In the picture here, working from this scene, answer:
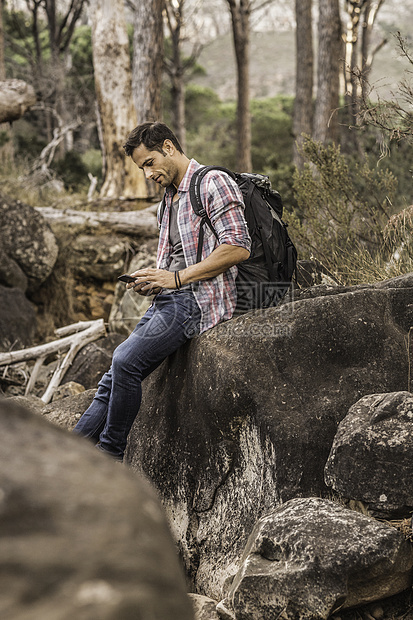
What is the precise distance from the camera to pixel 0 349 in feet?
22.2

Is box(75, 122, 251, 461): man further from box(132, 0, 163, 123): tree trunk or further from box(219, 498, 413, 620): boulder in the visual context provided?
box(132, 0, 163, 123): tree trunk

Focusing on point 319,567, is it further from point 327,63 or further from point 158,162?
point 327,63

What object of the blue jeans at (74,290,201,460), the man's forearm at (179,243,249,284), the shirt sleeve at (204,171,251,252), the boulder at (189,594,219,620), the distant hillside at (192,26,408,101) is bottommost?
the boulder at (189,594,219,620)

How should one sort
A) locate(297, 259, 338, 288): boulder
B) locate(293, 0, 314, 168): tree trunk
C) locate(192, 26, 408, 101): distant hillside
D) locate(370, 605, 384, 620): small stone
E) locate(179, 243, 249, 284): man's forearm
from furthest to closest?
locate(192, 26, 408, 101): distant hillside
locate(293, 0, 314, 168): tree trunk
locate(297, 259, 338, 288): boulder
locate(179, 243, 249, 284): man's forearm
locate(370, 605, 384, 620): small stone

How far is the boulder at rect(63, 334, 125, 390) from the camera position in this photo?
5805 millimetres

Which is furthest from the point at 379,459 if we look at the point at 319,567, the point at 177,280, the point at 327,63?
the point at 327,63

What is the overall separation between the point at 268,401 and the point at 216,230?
916 mm

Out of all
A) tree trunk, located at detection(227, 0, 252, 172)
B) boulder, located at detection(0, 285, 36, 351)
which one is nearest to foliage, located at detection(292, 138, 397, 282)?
boulder, located at detection(0, 285, 36, 351)

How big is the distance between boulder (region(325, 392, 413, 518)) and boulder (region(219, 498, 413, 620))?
0.47 feet

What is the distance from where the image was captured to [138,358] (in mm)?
3215

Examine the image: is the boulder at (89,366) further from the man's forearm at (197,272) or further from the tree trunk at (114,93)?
the tree trunk at (114,93)

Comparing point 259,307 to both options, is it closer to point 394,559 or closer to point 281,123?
point 394,559

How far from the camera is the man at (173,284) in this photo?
3.22m

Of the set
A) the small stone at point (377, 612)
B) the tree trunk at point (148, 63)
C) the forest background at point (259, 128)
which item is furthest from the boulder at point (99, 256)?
the small stone at point (377, 612)
